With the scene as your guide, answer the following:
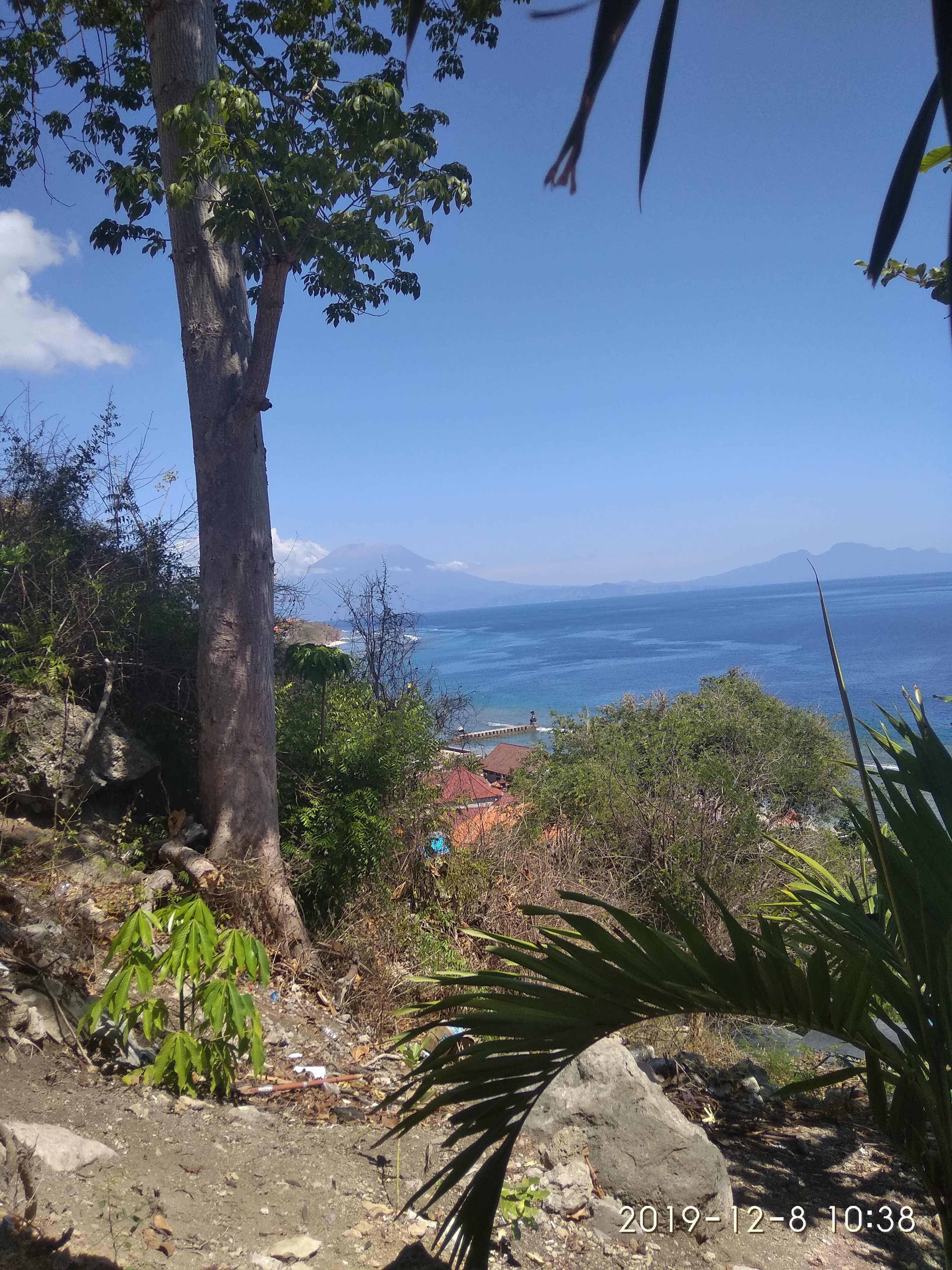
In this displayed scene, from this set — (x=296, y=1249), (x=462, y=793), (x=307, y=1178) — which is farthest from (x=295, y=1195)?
(x=462, y=793)

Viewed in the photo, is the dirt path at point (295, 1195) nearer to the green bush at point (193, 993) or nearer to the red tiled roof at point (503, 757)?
the green bush at point (193, 993)

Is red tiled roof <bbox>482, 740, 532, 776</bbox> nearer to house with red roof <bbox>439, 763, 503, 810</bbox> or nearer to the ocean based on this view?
the ocean

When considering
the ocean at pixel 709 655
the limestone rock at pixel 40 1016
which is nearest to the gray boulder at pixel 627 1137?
the limestone rock at pixel 40 1016

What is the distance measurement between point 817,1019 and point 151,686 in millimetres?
5810

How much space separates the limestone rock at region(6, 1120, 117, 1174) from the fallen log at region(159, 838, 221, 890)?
9.31 feet

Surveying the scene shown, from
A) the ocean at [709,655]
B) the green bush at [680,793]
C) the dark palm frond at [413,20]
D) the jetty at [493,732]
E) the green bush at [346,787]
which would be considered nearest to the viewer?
the dark palm frond at [413,20]

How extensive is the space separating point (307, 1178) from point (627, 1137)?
1.27 metres

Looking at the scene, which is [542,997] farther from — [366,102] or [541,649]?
[541,649]

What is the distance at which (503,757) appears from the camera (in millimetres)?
27344

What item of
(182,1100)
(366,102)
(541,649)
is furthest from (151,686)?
(541,649)

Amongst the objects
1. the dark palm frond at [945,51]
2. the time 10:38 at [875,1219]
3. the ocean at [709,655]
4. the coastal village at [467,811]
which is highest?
the dark palm frond at [945,51]

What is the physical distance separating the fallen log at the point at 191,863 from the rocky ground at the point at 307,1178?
1.06m

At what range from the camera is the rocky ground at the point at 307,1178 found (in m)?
2.16

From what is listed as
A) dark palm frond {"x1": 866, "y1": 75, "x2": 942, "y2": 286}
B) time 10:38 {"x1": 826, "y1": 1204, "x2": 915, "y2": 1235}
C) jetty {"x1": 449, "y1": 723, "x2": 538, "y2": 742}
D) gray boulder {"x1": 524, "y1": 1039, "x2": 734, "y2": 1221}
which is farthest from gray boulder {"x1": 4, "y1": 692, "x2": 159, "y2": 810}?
jetty {"x1": 449, "y1": 723, "x2": 538, "y2": 742}
